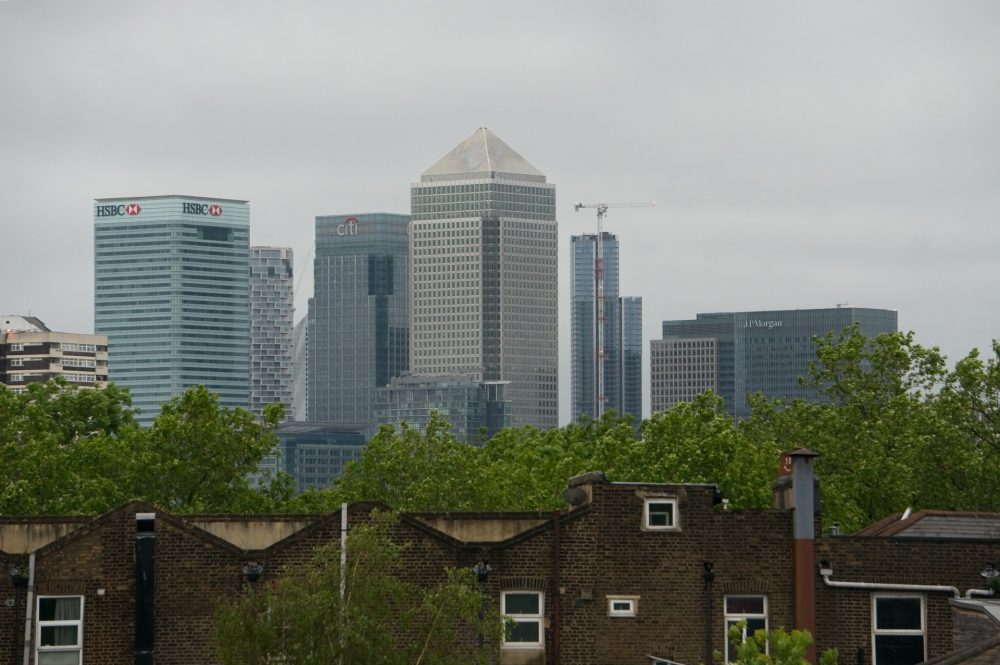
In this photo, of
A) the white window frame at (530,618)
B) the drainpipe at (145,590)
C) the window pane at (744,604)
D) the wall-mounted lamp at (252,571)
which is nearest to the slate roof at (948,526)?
the window pane at (744,604)

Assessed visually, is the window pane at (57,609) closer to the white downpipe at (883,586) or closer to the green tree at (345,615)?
the green tree at (345,615)

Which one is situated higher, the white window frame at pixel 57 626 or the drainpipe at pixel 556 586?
the drainpipe at pixel 556 586

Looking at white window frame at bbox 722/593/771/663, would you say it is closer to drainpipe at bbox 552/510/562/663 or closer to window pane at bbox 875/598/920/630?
window pane at bbox 875/598/920/630

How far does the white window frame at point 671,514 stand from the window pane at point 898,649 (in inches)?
225

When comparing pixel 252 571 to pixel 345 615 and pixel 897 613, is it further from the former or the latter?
pixel 897 613

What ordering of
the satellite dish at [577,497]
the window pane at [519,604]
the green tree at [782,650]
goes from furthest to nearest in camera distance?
the satellite dish at [577,497] < the window pane at [519,604] < the green tree at [782,650]

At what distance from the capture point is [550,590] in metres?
52.0

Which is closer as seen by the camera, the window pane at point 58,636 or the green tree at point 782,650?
the green tree at point 782,650

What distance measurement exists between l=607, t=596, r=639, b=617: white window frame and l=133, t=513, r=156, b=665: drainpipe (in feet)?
36.2

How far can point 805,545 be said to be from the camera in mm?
52531

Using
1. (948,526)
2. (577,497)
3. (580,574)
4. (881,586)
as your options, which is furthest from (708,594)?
(948,526)

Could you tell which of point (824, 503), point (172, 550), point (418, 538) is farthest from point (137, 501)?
point (824, 503)

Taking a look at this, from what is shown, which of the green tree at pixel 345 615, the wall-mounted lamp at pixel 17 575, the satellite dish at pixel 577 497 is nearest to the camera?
the green tree at pixel 345 615

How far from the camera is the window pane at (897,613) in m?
52.7
